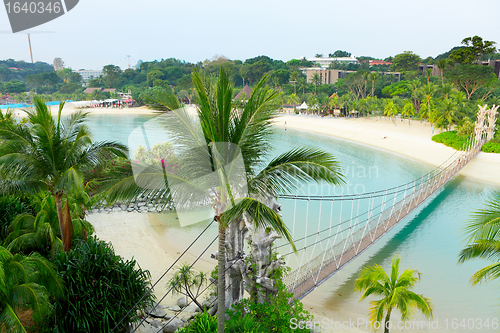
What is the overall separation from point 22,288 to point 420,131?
23905mm

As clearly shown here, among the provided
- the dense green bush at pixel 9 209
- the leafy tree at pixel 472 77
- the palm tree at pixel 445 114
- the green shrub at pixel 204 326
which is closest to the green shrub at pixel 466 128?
the palm tree at pixel 445 114

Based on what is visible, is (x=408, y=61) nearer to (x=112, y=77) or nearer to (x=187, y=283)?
(x=112, y=77)

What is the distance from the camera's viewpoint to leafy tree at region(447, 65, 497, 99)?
84.9 ft

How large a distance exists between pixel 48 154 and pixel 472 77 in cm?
2924

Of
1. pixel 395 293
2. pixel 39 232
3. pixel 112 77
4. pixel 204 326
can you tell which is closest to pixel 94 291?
pixel 204 326

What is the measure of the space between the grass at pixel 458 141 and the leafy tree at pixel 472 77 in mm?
8701

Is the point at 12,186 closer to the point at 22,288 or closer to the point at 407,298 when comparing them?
the point at 22,288

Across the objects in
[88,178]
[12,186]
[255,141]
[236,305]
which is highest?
[255,141]

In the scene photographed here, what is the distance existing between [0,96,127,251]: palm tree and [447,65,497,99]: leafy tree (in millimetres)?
28227

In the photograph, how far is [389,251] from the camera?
9.20m

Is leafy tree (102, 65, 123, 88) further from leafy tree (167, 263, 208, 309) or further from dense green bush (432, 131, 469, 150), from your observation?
leafy tree (167, 263, 208, 309)

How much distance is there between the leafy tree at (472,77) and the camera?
84.9ft

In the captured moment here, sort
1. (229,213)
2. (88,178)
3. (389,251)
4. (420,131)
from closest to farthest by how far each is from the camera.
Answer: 1. (229,213)
2. (389,251)
3. (88,178)
4. (420,131)

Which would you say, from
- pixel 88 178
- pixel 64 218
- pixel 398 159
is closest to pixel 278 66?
pixel 398 159
